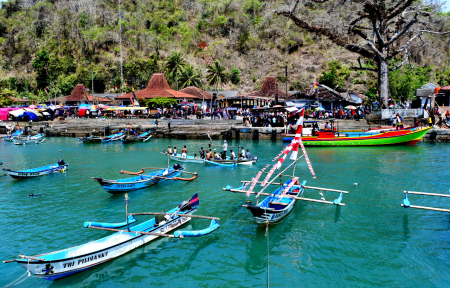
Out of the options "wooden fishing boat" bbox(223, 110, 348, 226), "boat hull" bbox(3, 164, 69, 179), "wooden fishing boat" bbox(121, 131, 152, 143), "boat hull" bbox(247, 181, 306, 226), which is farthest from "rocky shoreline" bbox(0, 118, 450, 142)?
"boat hull" bbox(247, 181, 306, 226)

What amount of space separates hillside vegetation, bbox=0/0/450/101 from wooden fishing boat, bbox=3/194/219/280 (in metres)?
52.7

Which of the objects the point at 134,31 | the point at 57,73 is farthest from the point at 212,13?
the point at 57,73

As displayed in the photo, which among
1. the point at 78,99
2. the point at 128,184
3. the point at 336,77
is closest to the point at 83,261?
the point at 128,184

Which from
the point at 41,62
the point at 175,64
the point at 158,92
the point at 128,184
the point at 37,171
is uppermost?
the point at 41,62

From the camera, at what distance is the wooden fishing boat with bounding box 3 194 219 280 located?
10305mm

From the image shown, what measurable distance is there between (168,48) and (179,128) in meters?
44.7

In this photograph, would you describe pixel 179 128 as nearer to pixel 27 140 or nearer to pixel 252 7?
pixel 27 140

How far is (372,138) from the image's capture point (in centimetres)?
3581

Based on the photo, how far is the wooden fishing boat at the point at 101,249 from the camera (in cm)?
1030

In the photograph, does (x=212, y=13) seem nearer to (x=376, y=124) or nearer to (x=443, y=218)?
(x=376, y=124)

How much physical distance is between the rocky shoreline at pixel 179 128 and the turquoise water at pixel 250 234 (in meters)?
16.5

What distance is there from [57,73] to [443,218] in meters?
87.2

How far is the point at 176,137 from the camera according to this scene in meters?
46.8

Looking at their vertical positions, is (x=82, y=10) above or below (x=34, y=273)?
above
